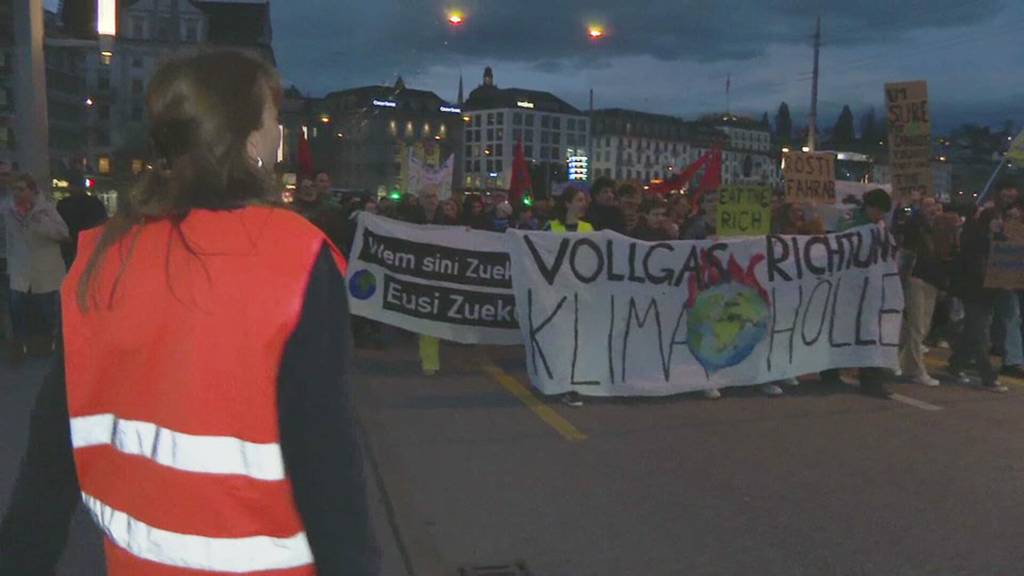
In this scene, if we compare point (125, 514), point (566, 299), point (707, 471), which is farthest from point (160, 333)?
point (566, 299)

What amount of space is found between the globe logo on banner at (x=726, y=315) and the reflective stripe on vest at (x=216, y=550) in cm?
760

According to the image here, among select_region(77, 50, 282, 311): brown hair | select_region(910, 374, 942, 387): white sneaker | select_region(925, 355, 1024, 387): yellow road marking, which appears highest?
select_region(77, 50, 282, 311): brown hair

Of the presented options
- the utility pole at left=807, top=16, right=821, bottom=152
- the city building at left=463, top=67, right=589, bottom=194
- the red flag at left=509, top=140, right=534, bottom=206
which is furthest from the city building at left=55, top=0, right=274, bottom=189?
the city building at left=463, top=67, right=589, bottom=194

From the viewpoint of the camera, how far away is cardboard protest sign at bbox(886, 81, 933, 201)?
11953 millimetres

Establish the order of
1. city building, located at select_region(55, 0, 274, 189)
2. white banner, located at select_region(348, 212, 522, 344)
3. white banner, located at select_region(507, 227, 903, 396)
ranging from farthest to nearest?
1. city building, located at select_region(55, 0, 274, 189)
2. white banner, located at select_region(348, 212, 522, 344)
3. white banner, located at select_region(507, 227, 903, 396)

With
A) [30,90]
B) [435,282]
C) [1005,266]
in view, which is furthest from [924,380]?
[30,90]

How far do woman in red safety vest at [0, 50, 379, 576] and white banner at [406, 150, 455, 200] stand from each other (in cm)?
1893

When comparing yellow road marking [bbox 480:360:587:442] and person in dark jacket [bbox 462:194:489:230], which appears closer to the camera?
yellow road marking [bbox 480:360:587:442]

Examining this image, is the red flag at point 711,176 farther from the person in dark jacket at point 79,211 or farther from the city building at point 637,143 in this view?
the city building at point 637,143

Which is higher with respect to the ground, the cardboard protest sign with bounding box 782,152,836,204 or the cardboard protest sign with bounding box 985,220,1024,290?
the cardboard protest sign with bounding box 782,152,836,204

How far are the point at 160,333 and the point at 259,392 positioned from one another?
0.16m

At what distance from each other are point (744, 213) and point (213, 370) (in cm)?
→ 987

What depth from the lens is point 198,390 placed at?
4.28 ft

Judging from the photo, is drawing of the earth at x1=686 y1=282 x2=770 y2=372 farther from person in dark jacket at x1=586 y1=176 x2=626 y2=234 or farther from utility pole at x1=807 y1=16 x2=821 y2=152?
utility pole at x1=807 y1=16 x2=821 y2=152
